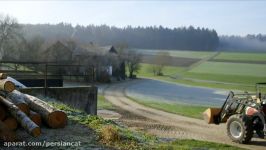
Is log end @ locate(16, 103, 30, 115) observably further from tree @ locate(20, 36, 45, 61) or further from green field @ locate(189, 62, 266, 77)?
green field @ locate(189, 62, 266, 77)

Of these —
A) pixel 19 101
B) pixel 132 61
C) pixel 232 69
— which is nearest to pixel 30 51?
Answer: pixel 132 61

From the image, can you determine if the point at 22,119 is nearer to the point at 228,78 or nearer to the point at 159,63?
the point at 228,78

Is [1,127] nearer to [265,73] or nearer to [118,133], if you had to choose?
[118,133]

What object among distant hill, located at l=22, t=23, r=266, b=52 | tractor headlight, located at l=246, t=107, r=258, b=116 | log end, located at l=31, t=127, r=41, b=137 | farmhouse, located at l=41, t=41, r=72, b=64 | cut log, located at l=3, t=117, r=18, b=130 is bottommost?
tractor headlight, located at l=246, t=107, r=258, b=116

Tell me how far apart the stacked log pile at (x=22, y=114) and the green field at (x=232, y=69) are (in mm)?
83073

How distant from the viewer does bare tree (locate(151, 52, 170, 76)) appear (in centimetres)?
10744

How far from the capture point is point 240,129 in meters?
15.5

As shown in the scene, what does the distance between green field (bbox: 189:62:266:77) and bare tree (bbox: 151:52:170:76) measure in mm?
8420

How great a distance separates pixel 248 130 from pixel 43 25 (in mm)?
118277

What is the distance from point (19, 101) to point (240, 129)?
874cm

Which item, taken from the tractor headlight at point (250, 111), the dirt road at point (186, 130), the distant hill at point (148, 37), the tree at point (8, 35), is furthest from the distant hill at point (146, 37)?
the tractor headlight at point (250, 111)

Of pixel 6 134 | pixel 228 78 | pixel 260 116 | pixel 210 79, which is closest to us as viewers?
pixel 6 134

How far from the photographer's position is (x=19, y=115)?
900cm

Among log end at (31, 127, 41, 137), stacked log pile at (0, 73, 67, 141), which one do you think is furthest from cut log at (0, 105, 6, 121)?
log end at (31, 127, 41, 137)
